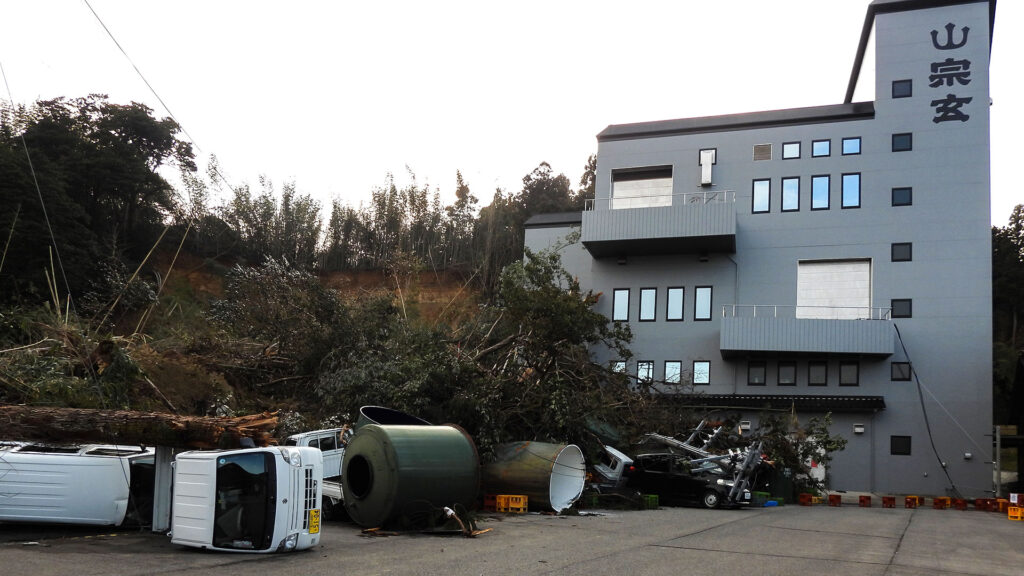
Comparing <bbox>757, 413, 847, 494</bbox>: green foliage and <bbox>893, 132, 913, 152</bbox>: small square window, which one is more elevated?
<bbox>893, 132, 913, 152</bbox>: small square window

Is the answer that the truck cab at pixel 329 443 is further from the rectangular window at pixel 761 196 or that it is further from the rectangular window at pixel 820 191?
the rectangular window at pixel 820 191

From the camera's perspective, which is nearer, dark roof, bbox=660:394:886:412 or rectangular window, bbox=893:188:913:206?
dark roof, bbox=660:394:886:412

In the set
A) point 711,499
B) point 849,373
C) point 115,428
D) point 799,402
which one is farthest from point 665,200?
point 115,428

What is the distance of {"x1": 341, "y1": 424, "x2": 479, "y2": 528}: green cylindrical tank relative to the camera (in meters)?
14.0

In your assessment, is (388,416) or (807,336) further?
(807,336)

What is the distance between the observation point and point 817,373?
3269 cm

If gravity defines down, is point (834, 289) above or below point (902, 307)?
above

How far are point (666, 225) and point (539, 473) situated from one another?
18120 mm

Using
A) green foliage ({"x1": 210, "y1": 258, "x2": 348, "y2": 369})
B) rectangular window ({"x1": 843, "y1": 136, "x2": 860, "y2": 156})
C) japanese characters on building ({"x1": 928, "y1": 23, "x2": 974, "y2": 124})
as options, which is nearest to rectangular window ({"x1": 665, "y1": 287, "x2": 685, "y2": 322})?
rectangular window ({"x1": 843, "y1": 136, "x2": 860, "y2": 156})

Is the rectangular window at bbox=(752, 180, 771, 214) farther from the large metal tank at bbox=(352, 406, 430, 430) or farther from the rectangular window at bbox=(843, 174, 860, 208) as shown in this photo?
the large metal tank at bbox=(352, 406, 430, 430)

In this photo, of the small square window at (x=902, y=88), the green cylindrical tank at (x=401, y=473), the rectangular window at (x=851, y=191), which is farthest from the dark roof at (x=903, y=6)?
the green cylindrical tank at (x=401, y=473)

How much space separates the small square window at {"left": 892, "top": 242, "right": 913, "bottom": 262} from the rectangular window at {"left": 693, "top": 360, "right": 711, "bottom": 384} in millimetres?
8538

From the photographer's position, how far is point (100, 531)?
Result: 42.5ft

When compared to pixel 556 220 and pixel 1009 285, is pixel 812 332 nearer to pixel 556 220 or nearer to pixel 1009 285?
pixel 556 220
